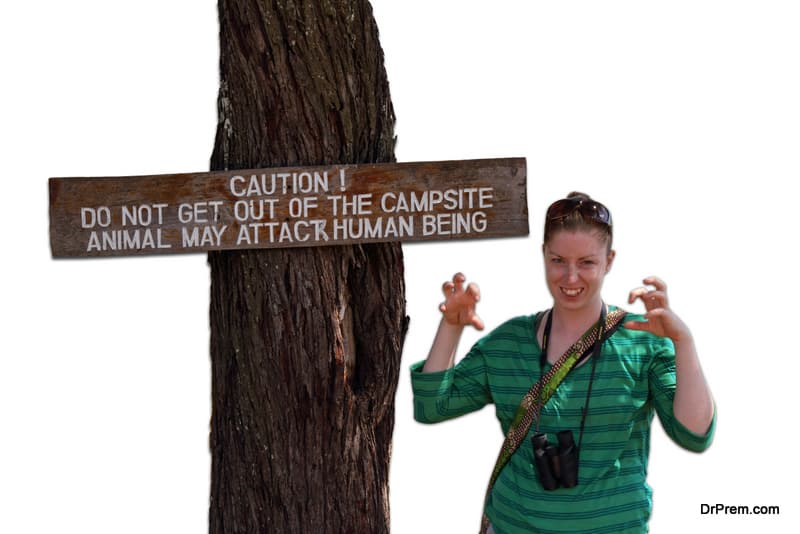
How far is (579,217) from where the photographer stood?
425 centimetres

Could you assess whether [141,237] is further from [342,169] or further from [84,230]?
[342,169]

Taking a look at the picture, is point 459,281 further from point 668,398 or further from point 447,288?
point 668,398

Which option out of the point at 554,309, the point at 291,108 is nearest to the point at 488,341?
the point at 554,309

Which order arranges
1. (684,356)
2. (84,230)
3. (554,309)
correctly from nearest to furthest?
(684,356), (554,309), (84,230)

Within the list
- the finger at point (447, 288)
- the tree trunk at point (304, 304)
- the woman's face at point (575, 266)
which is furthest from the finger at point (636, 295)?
the tree trunk at point (304, 304)

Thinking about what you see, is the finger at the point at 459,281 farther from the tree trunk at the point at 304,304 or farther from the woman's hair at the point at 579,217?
the tree trunk at the point at 304,304

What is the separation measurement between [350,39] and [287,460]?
1.62 metres

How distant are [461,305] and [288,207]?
2.58 feet

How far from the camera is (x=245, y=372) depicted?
4.76 metres

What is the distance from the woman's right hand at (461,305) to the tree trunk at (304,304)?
509 millimetres

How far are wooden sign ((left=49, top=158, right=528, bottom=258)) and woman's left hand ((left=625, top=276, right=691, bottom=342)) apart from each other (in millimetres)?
528

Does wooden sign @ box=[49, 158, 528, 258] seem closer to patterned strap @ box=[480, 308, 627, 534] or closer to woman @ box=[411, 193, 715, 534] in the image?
woman @ box=[411, 193, 715, 534]

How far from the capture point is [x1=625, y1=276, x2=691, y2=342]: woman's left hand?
413cm

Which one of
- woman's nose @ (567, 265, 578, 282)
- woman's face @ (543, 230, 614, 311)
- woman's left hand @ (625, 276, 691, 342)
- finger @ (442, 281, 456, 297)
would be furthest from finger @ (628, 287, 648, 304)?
finger @ (442, 281, 456, 297)
